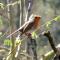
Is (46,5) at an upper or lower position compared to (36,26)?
lower

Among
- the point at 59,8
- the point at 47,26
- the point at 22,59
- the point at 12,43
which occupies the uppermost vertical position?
the point at 47,26

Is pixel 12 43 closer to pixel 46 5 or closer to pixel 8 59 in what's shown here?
pixel 8 59

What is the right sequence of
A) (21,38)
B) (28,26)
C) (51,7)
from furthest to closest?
(51,7) → (21,38) → (28,26)

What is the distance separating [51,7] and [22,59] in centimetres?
461

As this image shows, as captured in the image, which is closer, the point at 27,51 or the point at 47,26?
the point at 47,26

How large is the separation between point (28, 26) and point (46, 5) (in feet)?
17.8

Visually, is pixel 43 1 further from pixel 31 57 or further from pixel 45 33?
pixel 45 33

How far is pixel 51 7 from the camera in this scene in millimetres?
6988

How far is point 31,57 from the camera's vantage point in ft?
7.79

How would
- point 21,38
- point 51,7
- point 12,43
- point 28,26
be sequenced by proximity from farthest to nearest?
point 51,7, point 12,43, point 21,38, point 28,26

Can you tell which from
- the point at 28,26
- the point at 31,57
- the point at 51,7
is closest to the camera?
the point at 28,26

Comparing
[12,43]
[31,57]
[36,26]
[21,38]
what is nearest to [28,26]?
[36,26]

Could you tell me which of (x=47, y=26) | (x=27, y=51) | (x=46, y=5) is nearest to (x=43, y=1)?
(x=46, y=5)

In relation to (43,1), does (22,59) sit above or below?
above
